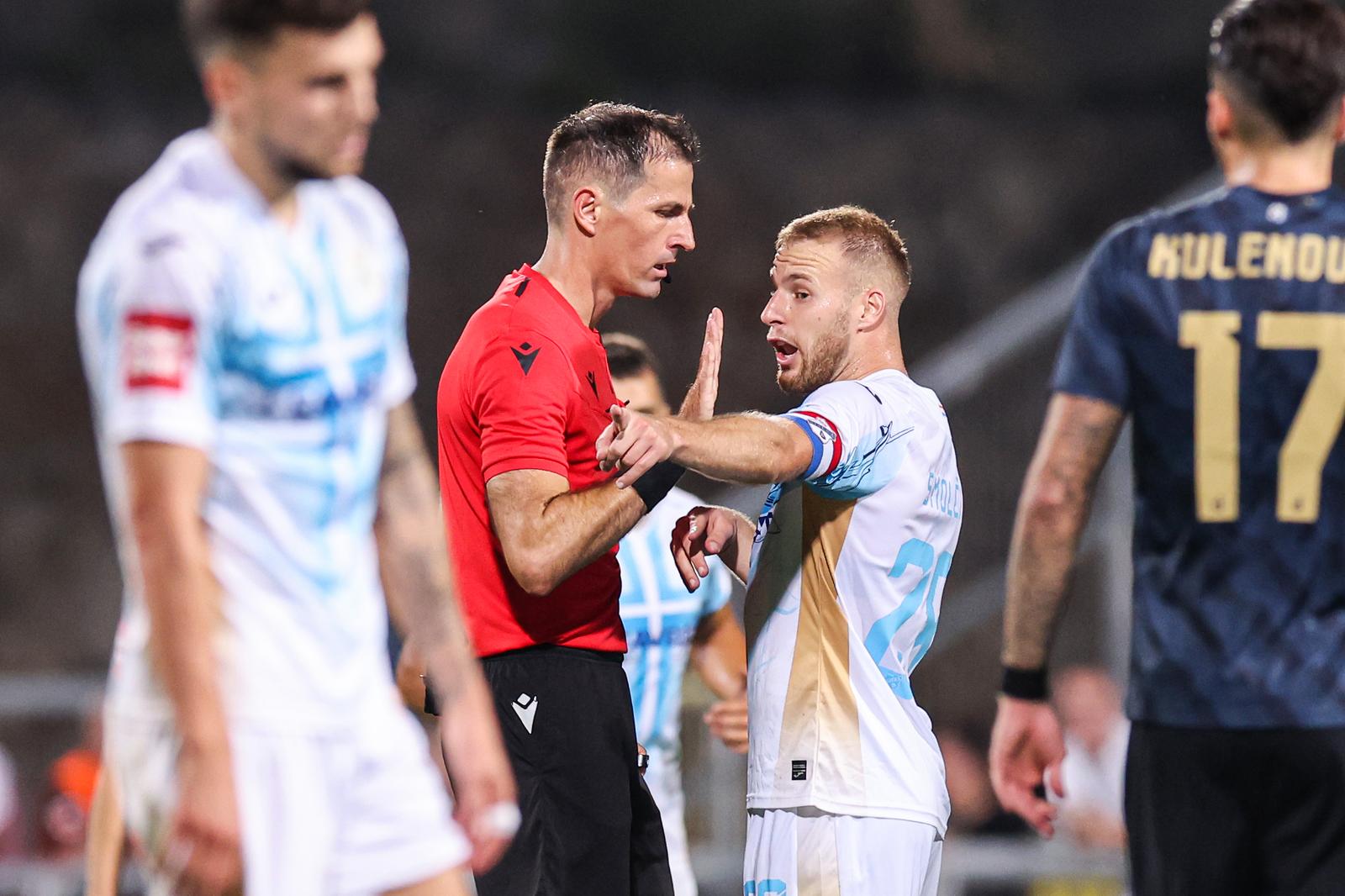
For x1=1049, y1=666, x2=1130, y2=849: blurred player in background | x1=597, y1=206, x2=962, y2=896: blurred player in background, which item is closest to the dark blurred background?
x1=1049, y1=666, x2=1130, y2=849: blurred player in background

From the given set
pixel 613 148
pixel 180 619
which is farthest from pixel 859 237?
pixel 180 619

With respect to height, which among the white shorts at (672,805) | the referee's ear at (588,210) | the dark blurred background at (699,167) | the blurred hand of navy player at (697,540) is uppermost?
the dark blurred background at (699,167)

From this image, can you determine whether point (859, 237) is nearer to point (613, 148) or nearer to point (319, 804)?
point (613, 148)

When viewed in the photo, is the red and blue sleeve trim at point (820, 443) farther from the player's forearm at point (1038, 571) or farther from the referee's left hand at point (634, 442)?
the player's forearm at point (1038, 571)

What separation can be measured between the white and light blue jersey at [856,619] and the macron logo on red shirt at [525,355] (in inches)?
26.5

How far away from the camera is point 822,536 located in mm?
4023

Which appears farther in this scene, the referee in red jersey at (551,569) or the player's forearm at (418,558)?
the referee in red jersey at (551,569)

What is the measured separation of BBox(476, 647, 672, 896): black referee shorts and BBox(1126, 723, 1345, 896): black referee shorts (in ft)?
4.76

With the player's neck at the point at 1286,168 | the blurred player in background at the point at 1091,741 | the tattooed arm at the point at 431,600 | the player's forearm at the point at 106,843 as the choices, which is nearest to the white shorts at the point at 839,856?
the tattooed arm at the point at 431,600

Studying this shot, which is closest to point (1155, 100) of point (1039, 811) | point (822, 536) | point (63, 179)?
point (63, 179)

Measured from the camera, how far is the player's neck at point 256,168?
2609 millimetres

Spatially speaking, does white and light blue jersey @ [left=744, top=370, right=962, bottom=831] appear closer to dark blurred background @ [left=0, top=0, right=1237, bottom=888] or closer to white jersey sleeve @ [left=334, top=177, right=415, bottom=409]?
white jersey sleeve @ [left=334, top=177, right=415, bottom=409]

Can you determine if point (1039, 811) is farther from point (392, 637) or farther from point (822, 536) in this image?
point (392, 637)

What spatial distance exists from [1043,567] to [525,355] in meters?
1.48
